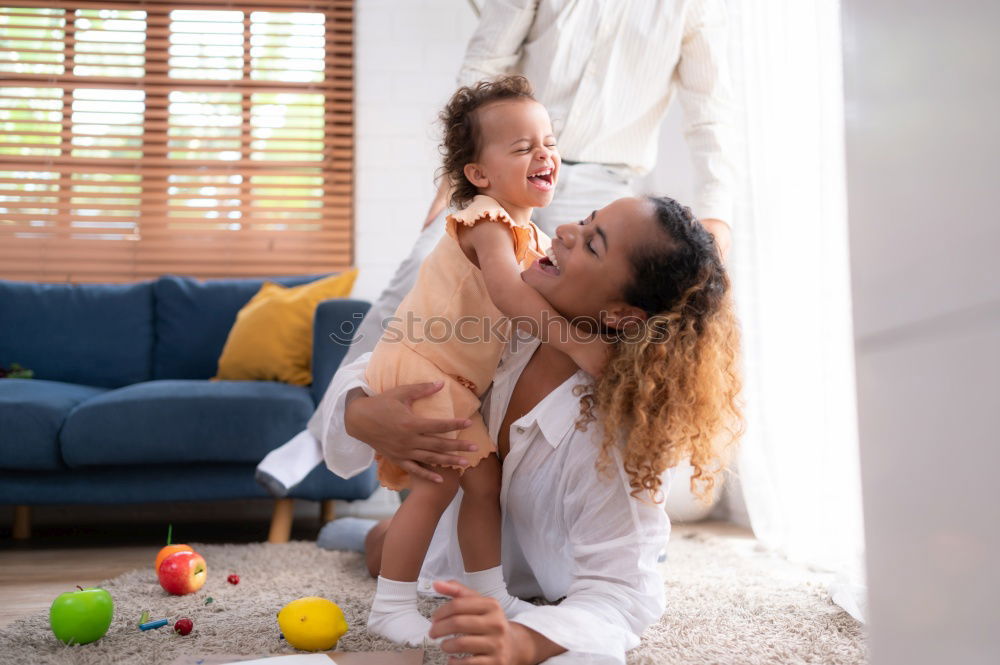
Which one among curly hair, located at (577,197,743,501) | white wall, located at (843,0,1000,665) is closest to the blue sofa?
curly hair, located at (577,197,743,501)

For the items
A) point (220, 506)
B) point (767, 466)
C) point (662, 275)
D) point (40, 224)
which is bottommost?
point (220, 506)

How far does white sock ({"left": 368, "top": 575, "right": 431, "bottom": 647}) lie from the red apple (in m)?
0.56

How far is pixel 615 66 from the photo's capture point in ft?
6.44

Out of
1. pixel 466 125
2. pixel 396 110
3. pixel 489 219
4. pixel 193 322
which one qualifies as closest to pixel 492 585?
pixel 489 219

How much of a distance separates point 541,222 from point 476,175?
0.37 metres

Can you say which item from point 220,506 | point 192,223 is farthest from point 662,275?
point 192,223

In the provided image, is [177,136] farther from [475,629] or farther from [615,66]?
[475,629]

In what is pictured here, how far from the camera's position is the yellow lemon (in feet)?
4.05

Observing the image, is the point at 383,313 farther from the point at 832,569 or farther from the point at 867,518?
the point at 867,518

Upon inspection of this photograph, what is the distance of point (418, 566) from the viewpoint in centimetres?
130

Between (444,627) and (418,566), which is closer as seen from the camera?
(444,627)

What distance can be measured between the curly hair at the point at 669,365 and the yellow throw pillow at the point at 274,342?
1760 mm

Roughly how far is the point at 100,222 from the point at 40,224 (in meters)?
0.25

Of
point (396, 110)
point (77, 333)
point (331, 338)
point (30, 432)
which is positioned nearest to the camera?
point (30, 432)
